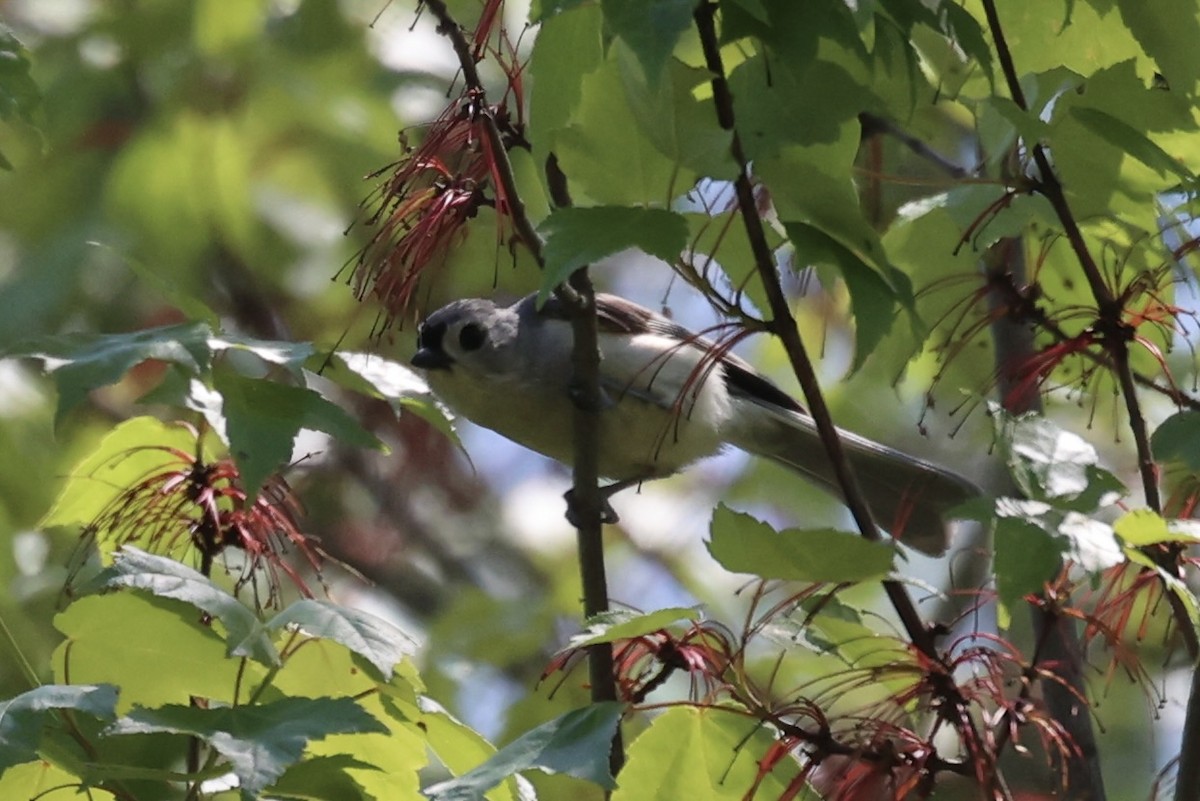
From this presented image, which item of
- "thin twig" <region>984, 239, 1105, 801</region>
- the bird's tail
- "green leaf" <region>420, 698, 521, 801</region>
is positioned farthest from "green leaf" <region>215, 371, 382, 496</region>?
the bird's tail

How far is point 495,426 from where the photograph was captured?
3.95m

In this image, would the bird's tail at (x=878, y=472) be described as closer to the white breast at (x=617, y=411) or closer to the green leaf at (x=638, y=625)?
the white breast at (x=617, y=411)

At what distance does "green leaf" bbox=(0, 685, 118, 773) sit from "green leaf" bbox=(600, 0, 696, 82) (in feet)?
2.96

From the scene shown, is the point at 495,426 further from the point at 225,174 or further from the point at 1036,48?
the point at 1036,48

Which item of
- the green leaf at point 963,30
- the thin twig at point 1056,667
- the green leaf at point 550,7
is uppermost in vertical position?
the green leaf at point 550,7

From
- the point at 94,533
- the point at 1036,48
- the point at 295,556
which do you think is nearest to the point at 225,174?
the point at 295,556

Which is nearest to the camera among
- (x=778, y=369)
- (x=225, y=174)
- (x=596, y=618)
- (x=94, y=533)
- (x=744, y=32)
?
(x=744, y=32)

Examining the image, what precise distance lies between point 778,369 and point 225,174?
73.0 inches

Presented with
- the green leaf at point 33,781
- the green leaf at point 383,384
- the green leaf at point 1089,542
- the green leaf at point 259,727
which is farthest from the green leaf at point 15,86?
the green leaf at point 1089,542

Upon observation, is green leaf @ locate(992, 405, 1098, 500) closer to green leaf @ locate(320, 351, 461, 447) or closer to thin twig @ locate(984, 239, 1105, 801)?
thin twig @ locate(984, 239, 1105, 801)

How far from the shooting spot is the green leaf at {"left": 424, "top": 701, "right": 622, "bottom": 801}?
161cm

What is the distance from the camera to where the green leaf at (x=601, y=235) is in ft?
5.18

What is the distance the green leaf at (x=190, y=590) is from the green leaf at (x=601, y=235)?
542 millimetres

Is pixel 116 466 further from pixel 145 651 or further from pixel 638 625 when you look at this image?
pixel 638 625
